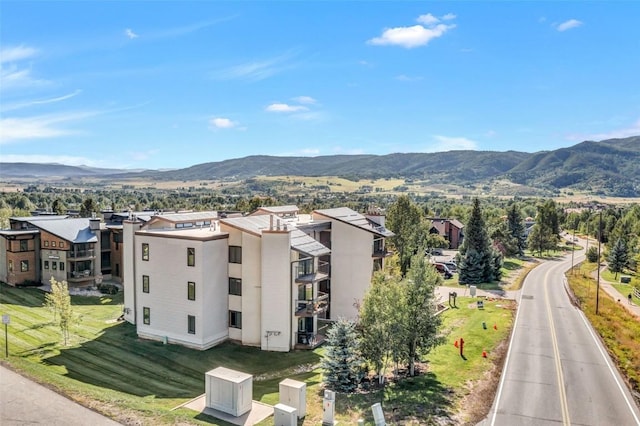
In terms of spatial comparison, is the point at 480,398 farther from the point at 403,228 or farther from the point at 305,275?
the point at 403,228

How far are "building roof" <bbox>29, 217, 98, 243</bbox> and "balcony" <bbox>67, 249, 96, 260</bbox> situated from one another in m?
1.22

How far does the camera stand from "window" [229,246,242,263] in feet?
112

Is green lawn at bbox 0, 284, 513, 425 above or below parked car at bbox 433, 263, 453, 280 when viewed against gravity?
above

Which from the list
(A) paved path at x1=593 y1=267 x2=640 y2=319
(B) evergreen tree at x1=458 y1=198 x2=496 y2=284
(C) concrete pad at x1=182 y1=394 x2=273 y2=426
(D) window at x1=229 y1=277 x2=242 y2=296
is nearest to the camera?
(C) concrete pad at x1=182 y1=394 x2=273 y2=426

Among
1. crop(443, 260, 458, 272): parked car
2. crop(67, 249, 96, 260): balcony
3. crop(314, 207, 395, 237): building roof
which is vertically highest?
crop(314, 207, 395, 237): building roof

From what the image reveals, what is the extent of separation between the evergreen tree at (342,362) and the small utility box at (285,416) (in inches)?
205

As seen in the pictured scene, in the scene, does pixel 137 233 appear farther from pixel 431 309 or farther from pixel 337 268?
pixel 431 309

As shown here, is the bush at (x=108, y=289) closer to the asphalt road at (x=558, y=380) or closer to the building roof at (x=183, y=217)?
the building roof at (x=183, y=217)

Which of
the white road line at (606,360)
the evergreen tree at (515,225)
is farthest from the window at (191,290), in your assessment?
the evergreen tree at (515,225)

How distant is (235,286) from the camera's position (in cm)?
3438

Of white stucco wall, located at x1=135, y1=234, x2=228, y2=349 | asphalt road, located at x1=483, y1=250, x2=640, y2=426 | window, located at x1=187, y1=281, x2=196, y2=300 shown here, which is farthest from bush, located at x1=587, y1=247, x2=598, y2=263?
window, located at x1=187, y1=281, x2=196, y2=300

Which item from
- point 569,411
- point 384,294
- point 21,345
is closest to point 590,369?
point 569,411

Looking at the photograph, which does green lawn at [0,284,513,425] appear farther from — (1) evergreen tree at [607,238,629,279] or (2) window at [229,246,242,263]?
(1) evergreen tree at [607,238,629,279]

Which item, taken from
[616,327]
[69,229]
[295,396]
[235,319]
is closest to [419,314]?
[295,396]
